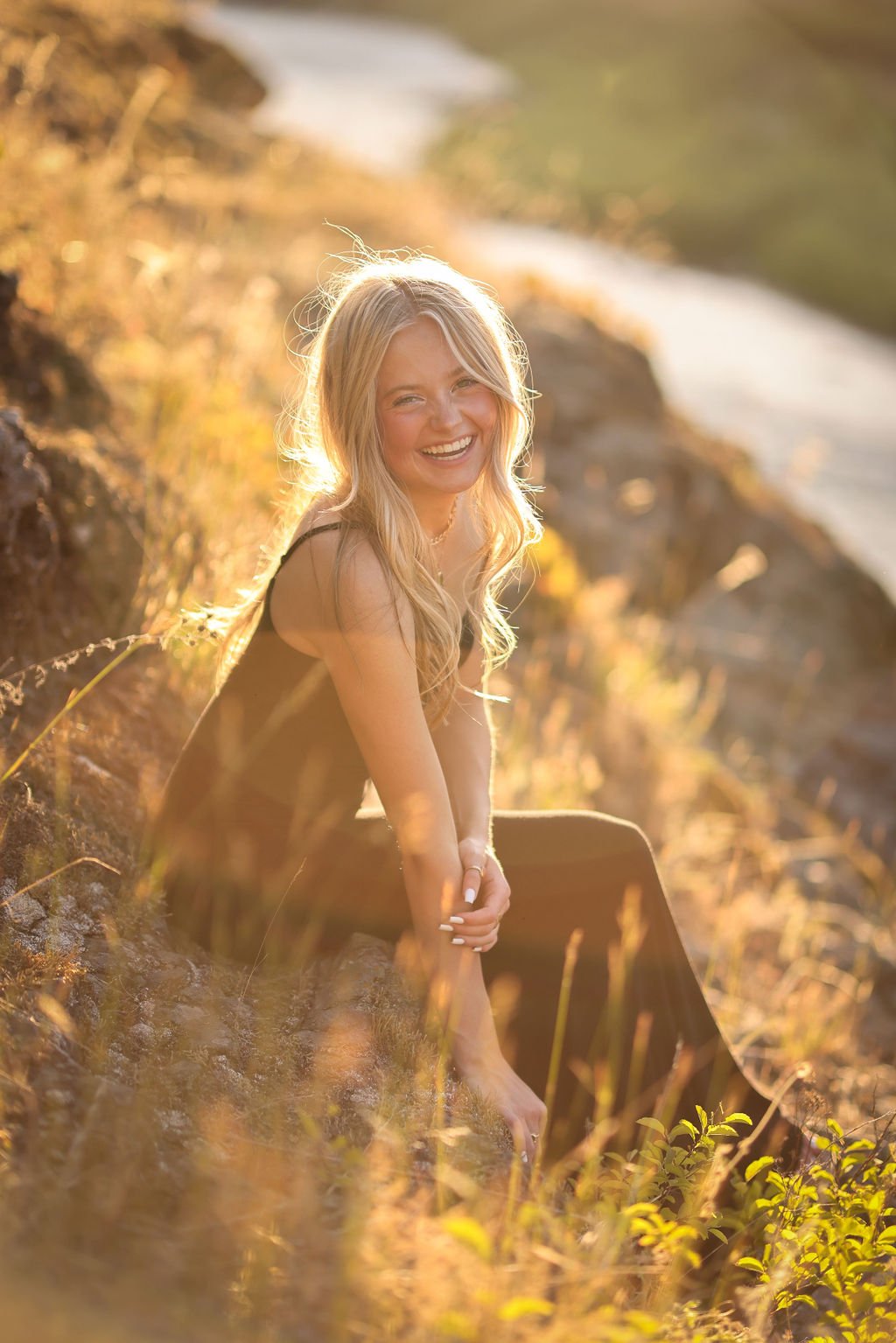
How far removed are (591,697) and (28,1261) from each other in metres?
4.58

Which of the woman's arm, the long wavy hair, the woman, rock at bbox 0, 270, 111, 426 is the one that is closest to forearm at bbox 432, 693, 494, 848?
the woman

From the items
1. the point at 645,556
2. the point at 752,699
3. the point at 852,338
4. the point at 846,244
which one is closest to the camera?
the point at 752,699

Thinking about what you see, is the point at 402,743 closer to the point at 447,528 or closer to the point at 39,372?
the point at 447,528

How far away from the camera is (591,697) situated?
5.64 metres

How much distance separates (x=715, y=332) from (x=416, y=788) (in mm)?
16706

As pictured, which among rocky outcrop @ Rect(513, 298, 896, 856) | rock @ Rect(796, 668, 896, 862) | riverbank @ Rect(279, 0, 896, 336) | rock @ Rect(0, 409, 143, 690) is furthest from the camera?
riverbank @ Rect(279, 0, 896, 336)

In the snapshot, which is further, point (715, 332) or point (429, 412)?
point (715, 332)

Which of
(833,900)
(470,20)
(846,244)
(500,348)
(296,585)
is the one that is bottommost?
(833,900)

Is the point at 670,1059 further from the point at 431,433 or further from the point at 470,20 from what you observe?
the point at 470,20

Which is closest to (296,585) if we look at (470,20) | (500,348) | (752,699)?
(500,348)

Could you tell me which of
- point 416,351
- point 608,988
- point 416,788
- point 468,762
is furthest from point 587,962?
point 416,351

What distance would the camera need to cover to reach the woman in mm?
2055

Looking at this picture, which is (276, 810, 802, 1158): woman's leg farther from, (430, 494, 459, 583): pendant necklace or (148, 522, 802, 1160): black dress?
(430, 494, 459, 583): pendant necklace

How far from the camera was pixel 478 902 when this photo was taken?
7.09ft
